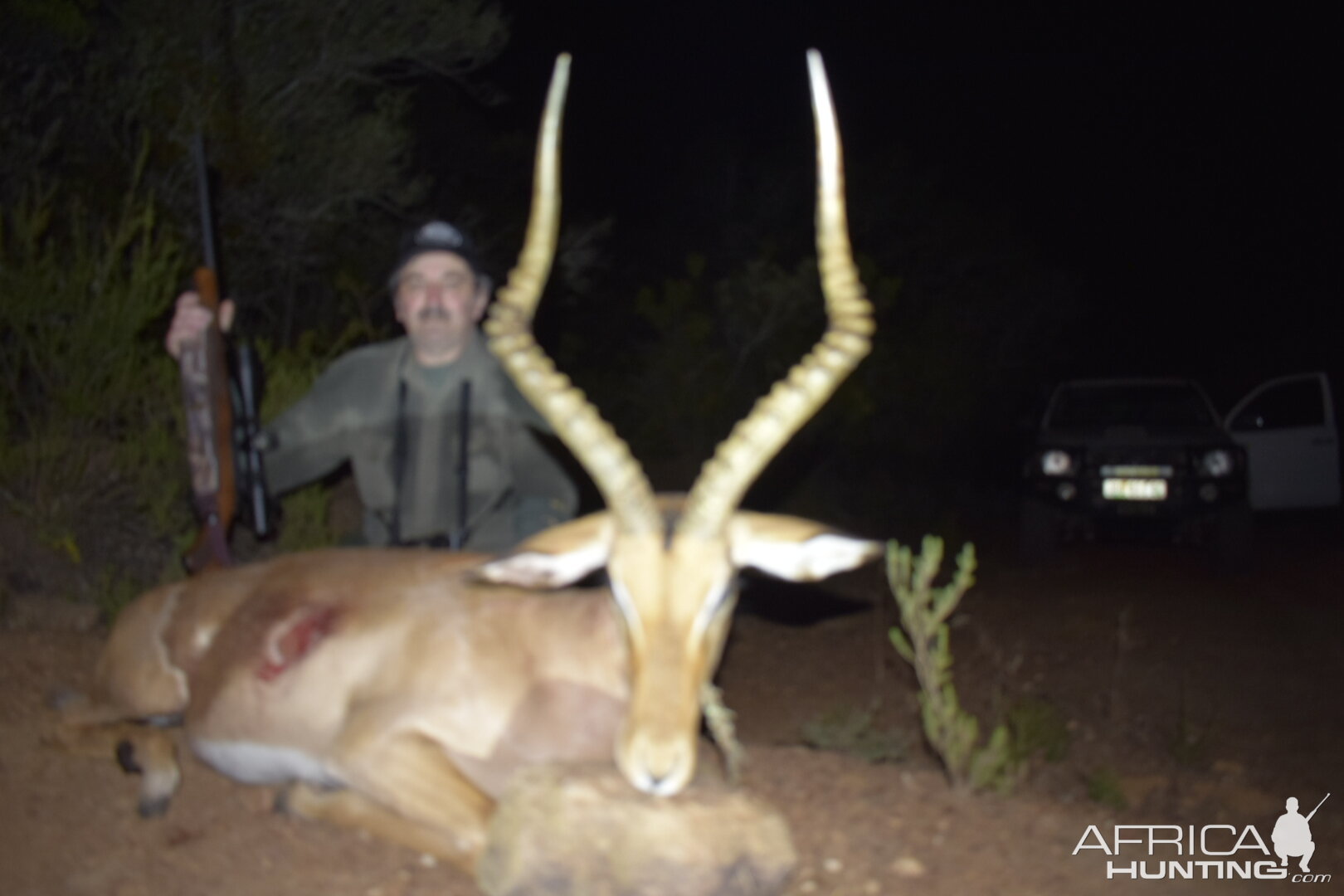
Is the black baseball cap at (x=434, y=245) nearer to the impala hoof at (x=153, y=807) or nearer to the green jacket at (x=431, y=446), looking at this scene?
the green jacket at (x=431, y=446)

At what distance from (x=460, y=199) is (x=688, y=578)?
559 inches

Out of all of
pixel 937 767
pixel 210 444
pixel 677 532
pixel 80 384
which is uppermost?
pixel 80 384

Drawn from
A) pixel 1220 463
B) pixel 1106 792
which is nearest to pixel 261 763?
pixel 1106 792

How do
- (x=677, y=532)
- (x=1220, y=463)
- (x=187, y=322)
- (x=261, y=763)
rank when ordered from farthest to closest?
1. (x=1220, y=463)
2. (x=187, y=322)
3. (x=261, y=763)
4. (x=677, y=532)

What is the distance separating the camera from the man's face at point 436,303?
5.18 metres

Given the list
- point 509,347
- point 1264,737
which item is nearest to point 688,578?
point 509,347

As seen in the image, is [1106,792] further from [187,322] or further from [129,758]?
[187,322]

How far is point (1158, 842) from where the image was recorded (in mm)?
4293

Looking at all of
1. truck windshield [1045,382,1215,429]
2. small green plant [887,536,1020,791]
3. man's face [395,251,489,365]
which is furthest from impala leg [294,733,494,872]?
truck windshield [1045,382,1215,429]

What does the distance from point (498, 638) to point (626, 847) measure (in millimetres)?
851

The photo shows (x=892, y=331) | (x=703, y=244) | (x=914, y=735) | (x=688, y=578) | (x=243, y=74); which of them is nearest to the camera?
(x=688, y=578)

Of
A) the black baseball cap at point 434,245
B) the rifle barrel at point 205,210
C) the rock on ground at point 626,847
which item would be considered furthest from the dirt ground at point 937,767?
the black baseball cap at point 434,245

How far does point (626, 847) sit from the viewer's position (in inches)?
129

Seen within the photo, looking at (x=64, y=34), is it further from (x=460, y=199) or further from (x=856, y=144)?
(x=856, y=144)
